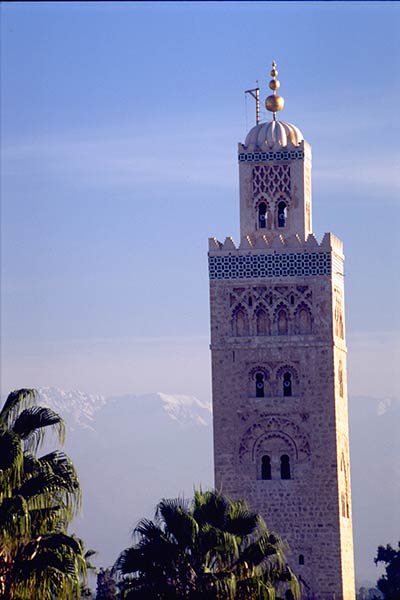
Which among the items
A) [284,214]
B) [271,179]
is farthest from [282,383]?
[271,179]

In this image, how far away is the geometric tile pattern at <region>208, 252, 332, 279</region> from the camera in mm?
55375

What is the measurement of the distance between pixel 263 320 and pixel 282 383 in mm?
1804

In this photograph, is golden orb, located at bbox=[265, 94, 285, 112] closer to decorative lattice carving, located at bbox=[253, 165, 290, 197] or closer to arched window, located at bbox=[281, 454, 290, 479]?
decorative lattice carving, located at bbox=[253, 165, 290, 197]

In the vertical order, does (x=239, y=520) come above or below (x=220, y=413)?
below

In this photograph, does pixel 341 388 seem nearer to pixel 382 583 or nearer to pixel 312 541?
pixel 312 541

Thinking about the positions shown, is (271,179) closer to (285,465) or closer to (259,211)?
(259,211)

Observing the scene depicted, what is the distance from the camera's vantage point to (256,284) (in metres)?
55.5

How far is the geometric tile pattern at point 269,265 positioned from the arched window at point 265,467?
4914 millimetres

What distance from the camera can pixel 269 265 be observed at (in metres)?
55.4

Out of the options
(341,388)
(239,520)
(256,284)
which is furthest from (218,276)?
(239,520)

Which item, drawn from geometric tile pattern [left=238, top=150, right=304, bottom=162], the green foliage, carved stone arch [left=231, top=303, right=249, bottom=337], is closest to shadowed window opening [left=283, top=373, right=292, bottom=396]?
carved stone arch [left=231, top=303, right=249, bottom=337]

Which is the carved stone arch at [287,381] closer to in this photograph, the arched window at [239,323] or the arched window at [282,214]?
the arched window at [239,323]

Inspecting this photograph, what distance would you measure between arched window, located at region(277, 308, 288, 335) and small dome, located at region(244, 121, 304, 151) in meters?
4.59

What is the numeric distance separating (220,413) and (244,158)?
278 inches
